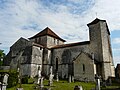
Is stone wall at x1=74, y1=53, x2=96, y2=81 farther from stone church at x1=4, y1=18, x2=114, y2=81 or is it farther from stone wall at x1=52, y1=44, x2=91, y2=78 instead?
stone wall at x1=52, y1=44, x2=91, y2=78

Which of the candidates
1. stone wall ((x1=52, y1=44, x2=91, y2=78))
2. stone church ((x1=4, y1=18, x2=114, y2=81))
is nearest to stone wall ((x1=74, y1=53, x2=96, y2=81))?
stone church ((x1=4, y1=18, x2=114, y2=81))

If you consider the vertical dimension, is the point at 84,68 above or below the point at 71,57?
below

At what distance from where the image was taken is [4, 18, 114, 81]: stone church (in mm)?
31031

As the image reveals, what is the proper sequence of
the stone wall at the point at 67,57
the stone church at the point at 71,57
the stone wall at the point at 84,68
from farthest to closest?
the stone wall at the point at 67,57 < the stone church at the point at 71,57 < the stone wall at the point at 84,68

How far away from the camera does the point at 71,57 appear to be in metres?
35.3

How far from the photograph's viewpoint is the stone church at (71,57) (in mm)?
31031

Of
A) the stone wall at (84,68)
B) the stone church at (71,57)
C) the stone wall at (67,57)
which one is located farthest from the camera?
the stone wall at (67,57)

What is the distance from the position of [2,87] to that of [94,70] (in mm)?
21285

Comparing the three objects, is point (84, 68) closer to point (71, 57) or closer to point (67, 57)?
point (71, 57)

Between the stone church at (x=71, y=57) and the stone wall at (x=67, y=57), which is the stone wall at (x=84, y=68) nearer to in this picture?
the stone church at (x=71, y=57)

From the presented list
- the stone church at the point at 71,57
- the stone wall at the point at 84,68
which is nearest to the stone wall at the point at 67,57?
the stone church at the point at 71,57

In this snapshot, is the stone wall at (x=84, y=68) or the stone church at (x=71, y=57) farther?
the stone church at (x=71, y=57)

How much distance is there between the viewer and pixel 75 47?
117ft

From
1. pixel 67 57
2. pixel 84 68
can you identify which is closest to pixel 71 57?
pixel 67 57
